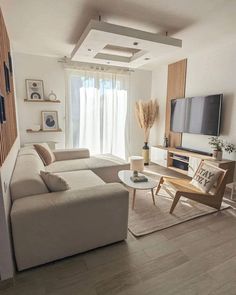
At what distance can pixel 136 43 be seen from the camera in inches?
103

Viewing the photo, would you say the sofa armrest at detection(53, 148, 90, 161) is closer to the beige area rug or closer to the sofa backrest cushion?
the beige area rug

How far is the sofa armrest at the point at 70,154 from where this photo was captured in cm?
374

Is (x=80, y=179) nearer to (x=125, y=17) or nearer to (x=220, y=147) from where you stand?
(x=125, y=17)

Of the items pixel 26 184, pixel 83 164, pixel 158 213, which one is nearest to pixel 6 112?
pixel 26 184

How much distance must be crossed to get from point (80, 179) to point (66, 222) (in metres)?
0.94

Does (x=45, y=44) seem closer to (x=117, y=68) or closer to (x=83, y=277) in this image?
(x=117, y=68)

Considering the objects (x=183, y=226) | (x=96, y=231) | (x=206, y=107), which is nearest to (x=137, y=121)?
(x=206, y=107)

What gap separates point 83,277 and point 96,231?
380 millimetres

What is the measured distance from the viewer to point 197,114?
3.76m

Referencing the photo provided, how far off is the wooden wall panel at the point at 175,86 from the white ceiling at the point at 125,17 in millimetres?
1026

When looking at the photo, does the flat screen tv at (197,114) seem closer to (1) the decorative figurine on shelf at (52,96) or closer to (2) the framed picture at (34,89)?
(1) the decorative figurine on shelf at (52,96)

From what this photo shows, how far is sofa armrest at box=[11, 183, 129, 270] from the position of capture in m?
1.57

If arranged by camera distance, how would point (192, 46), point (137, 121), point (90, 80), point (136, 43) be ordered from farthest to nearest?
point (137, 121) → point (90, 80) → point (192, 46) → point (136, 43)

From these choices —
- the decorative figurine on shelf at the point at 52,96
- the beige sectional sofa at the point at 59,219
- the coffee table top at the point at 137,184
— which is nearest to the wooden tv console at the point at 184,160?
the coffee table top at the point at 137,184
